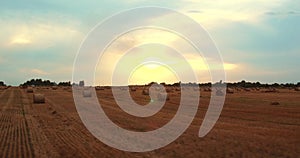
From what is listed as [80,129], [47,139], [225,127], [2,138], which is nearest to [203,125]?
[225,127]

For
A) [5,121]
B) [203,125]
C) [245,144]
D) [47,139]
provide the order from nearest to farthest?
[245,144]
[47,139]
[203,125]
[5,121]

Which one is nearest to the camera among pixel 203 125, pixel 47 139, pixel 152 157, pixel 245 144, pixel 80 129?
pixel 152 157

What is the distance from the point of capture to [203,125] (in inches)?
849

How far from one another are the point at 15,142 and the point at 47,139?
49.7 inches

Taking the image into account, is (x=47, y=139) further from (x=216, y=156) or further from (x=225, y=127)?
(x=225, y=127)

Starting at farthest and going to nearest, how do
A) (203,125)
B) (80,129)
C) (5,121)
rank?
(5,121), (203,125), (80,129)

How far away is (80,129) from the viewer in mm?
20062

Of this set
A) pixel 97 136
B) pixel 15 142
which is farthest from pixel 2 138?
pixel 97 136

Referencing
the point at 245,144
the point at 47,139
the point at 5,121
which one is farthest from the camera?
the point at 5,121

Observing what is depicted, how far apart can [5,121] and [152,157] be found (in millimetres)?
12968

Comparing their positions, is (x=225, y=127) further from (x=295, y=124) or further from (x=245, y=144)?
(x=245, y=144)

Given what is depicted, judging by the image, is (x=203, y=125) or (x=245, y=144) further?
(x=203, y=125)

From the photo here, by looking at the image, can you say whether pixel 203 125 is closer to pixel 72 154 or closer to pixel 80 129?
pixel 80 129

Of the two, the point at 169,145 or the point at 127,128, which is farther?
the point at 127,128
